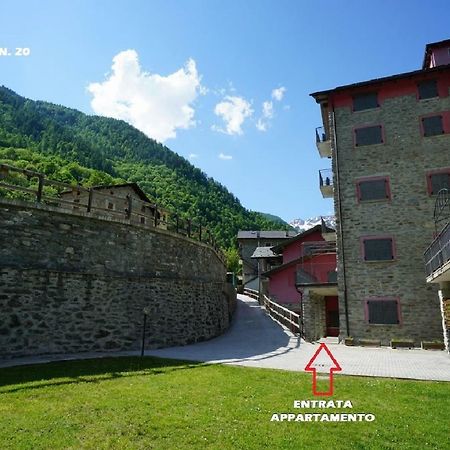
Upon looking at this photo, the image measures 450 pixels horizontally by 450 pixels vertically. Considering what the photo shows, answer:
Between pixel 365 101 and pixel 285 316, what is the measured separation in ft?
48.7

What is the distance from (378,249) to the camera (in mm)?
20641

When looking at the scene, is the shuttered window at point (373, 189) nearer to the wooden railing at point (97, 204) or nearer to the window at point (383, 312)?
the window at point (383, 312)

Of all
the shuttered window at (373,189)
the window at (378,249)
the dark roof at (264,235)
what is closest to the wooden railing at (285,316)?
the window at (378,249)

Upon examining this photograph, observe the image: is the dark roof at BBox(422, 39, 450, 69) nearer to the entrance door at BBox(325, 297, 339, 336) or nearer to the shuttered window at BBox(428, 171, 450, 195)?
the shuttered window at BBox(428, 171, 450, 195)

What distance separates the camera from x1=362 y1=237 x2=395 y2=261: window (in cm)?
2038

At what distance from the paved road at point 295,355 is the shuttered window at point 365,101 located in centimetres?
1429

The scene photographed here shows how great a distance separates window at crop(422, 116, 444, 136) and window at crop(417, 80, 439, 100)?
1.47m

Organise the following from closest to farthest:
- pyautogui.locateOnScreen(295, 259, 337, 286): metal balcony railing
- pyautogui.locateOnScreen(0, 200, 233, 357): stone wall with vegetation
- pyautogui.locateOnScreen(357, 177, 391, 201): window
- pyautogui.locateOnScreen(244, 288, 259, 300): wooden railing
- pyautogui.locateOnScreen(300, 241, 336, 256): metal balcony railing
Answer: pyautogui.locateOnScreen(0, 200, 233, 357): stone wall with vegetation
pyautogui.locateOnScreen(357, 177, 391, 201): window
pyautogui.locateOnScreen(295, 259, 337, 286): metal balcony railing
pyautogui.locateOnScreen(300, 241, 336, 256): metal balcony railing
pyautogui.locateOnScreen(244, 288, 259, 300): wooden railing

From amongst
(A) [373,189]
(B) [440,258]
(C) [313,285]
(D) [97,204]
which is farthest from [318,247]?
(D) [97,204]

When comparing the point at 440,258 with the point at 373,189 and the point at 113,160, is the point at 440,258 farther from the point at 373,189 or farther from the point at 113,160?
the point at 113,160

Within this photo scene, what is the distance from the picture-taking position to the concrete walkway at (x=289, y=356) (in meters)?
11.8

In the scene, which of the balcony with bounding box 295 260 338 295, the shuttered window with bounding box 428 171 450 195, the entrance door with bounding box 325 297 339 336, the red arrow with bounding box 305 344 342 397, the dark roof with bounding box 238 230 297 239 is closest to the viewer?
the red arrow with bounding box 305 344 342 397

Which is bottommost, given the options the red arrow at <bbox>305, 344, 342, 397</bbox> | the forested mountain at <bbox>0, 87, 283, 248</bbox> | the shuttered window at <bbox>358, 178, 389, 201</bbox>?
the red arrow at <bbox>305, 344, 342, 397</bbox>

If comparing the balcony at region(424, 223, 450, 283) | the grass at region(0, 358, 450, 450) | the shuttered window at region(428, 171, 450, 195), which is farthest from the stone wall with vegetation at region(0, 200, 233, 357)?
the shuttered window at region(428, 171, 450, 195)
